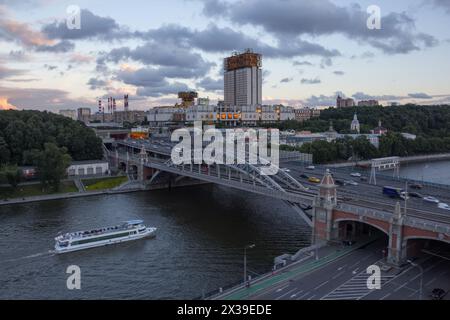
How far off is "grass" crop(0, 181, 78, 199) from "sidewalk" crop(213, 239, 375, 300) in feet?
113

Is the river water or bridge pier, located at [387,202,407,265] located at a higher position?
bridge pier, located at [387,202,407,265]

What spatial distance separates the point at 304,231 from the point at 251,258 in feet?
21.9

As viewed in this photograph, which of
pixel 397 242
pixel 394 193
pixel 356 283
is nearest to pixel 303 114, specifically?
pixel 394 193

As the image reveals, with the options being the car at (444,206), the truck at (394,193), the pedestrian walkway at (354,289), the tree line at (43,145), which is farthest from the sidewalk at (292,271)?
the tree line at (43,145)

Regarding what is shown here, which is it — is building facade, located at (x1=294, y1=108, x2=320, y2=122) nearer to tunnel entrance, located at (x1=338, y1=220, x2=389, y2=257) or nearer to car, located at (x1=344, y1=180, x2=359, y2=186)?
car, located at (x1=344, y1=180, x2=359, y2=186)

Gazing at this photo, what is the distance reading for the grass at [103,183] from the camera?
50406 millimetres

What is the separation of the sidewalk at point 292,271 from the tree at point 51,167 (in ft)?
113

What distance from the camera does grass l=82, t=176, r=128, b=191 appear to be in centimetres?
5041

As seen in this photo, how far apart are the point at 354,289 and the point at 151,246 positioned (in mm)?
15740

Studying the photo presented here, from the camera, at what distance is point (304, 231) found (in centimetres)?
3158

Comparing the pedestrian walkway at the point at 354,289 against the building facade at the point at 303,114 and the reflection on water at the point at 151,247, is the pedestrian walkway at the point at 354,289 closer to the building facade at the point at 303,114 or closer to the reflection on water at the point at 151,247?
the reflection on water at the point at 151,247

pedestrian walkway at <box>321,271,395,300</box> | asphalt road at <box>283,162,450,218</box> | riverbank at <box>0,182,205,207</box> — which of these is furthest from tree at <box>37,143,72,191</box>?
pedestrian walkway at <box>321,271,395,300</box>

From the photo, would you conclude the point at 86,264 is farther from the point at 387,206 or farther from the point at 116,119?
the point at 116,119
